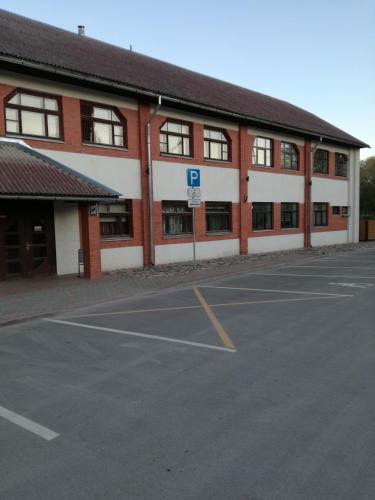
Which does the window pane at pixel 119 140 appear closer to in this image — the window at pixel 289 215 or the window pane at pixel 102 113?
the window pane at pixel 102 113

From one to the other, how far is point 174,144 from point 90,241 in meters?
6.32

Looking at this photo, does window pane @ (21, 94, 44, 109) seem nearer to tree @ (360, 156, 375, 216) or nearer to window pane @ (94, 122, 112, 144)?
window pane @ (94, 122, 112, 144)

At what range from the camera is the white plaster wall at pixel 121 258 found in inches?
585

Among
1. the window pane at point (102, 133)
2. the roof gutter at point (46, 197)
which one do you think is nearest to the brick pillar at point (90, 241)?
the roof gutter at point (46, 197)

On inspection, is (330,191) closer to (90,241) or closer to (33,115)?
(90,241)

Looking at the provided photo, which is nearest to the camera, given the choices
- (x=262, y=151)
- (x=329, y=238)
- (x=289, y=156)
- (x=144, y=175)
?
(x=144, y=175)

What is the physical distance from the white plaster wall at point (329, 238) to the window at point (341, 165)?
3844mm

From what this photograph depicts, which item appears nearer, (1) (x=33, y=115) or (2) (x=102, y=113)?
(1) (x=33, y=115)

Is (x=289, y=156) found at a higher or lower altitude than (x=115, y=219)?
higher

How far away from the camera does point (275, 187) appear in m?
22.2

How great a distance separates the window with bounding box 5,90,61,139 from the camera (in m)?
12.6

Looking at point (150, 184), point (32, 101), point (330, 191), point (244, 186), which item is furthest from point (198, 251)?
point (330, 191)

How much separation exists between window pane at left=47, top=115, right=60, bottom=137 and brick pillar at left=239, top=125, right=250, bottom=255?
29.8 ft

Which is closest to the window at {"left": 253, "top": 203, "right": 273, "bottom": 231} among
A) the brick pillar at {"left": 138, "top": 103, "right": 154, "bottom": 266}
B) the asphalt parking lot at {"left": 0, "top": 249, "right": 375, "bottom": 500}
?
the brick pillar at {"left": 138, "top": 103, "right": 154, "bottom": 266}
